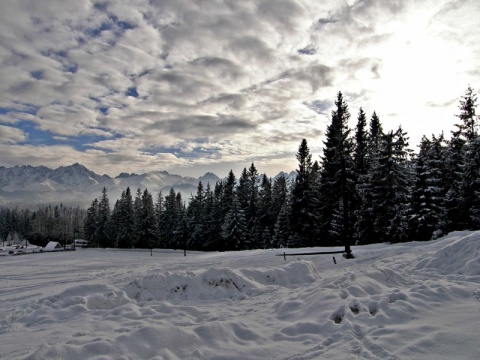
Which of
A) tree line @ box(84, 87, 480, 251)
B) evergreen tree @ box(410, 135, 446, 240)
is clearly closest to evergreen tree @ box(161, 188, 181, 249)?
tree line @ box(84, 87, 480, 251)

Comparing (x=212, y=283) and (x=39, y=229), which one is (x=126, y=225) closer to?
(x=212, y=283)

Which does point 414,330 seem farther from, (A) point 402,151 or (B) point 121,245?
(B) point 121,245

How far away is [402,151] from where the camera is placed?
31391mm

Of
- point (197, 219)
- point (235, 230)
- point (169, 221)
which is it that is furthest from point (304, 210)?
point (169, 221)

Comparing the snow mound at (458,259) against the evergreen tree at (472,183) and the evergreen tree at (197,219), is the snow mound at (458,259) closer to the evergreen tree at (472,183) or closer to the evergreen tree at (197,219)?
the evergreen tree at (472,183)

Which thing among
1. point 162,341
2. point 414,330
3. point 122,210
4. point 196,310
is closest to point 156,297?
point 196,310

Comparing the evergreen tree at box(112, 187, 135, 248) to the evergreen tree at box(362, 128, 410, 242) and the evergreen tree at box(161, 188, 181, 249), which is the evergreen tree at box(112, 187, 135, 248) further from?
the evergreen tree at box(362, 128, 410, 242)

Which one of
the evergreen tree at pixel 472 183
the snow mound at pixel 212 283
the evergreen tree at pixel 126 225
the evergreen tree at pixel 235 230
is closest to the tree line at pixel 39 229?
the evergreen tree at pixel 126 225

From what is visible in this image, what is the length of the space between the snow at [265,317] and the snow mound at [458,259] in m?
0.04

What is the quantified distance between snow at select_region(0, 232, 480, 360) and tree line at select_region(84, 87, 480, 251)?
10.1 m

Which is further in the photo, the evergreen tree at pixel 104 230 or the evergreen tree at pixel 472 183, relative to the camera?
the evergreen tree at pixel 104 230

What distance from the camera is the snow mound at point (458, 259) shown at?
11656 mm

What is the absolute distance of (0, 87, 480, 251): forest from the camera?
92.4 feet

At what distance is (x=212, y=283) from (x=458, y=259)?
34.7 ft
